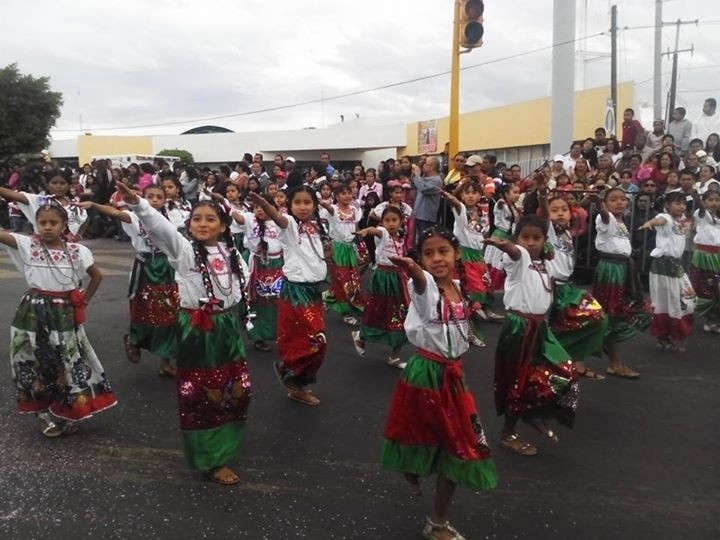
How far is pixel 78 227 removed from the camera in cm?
636

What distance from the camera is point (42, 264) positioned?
4.58 m

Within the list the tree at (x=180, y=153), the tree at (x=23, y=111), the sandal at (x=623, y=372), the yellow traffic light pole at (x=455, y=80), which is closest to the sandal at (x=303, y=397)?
the sandal at (x=623, y=372)

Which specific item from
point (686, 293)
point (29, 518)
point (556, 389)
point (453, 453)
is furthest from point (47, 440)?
point (686, 293)

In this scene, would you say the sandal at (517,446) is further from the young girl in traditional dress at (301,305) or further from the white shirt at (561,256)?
the young girl in traditional dress at (301,305)

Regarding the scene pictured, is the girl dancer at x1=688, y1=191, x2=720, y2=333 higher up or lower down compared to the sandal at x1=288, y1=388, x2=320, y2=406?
higher up

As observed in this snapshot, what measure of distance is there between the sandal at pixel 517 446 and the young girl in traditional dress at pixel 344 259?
149 inches

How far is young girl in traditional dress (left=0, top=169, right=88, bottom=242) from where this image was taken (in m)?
5.07

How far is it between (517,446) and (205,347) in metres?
2.12

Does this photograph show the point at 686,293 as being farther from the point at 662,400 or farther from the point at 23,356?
the point at 23,356

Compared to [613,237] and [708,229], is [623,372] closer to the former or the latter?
[613,237]

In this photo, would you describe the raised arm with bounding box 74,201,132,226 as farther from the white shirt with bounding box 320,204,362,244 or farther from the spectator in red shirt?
the spectator in red shirt

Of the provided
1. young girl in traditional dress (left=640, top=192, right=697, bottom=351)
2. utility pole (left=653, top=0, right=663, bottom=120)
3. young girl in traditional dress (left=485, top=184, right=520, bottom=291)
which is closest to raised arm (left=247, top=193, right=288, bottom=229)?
young girl in traditional dress (left=485, top=184, right=520, bottom=291)

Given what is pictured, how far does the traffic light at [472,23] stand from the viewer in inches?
362

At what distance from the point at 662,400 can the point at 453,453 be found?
2954 mm
